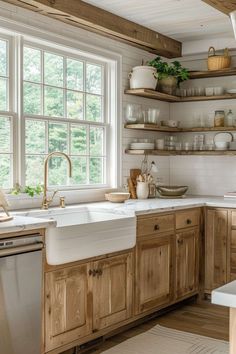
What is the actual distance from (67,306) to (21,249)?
61cm

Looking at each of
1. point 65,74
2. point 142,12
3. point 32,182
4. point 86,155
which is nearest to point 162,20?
point 142,12

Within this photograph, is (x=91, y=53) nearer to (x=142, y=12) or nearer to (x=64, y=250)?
(x=142, y=12)

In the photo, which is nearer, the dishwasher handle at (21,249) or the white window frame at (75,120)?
the dishwasher handle at (21,249)

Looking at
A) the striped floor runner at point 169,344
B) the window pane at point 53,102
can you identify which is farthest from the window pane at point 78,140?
the striped floor runner at point 169,344

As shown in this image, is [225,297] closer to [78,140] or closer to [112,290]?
[112,290]

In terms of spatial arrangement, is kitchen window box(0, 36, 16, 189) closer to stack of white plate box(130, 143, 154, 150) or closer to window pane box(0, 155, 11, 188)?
window pane box(0, 155, 11, 188)

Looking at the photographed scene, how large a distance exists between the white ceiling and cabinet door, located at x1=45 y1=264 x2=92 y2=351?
2.28 metres

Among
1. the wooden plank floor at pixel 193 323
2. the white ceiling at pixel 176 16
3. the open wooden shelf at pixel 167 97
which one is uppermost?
the white ceiling at pixel 176 16

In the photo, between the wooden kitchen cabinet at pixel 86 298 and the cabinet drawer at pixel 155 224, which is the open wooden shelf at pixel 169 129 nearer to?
the cabinet drawer at pixel 155 224

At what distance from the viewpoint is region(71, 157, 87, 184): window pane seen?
4.52 m

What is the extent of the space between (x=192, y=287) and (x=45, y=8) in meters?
2.83

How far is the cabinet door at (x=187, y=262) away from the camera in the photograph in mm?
4438

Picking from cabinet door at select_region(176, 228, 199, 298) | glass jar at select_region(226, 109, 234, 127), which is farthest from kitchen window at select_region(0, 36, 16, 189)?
glass jar at select_region(226, 109, 234, 127)

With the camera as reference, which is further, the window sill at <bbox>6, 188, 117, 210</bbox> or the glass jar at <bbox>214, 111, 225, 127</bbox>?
the glass jar at <bbox>214, 111, 225, 127</bbox>
